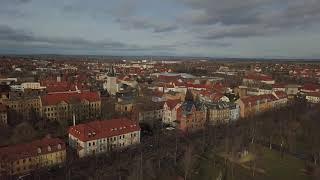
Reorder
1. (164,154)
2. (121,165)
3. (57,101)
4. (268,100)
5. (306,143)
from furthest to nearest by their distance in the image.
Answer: (268,100) < (57,101) < (306,143) < (164,154) < (121,165)

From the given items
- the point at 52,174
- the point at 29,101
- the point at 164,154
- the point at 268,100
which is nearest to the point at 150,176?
the point at 164,154

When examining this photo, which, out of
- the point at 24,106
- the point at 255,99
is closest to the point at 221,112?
the point at 255,99

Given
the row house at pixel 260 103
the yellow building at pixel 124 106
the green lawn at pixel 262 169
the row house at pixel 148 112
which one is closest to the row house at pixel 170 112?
the row house at pixel 148 112

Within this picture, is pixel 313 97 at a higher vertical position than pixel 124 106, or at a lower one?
lower

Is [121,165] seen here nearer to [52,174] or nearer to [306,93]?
[52,174]

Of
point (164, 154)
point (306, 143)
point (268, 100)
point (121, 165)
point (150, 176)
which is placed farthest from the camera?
point (268, 100)

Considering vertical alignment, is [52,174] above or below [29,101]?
below

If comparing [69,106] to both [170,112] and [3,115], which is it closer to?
[3,115]

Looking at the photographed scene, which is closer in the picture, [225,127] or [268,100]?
[225,127]
